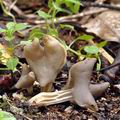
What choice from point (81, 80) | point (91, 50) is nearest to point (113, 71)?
point (91, 50)

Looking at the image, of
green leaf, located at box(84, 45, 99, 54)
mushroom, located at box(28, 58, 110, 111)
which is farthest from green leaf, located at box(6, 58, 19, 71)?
green leaf, located at box(84, 45, 99, 54)

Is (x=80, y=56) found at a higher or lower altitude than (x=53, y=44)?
lower

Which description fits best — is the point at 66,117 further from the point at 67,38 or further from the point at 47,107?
the point at 67,38

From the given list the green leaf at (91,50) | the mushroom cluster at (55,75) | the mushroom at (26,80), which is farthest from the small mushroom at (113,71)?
the mushroom at (26,80)

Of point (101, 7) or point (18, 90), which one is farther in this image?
point (101, 7)

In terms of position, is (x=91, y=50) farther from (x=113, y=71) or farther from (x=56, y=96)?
(x=56, y=96)

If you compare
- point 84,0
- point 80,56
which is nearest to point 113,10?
point 84,0

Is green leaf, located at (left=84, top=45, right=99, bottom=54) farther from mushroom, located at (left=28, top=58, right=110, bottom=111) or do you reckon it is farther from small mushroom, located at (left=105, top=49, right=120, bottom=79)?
mushroom, located at (left=28, top=58, right=110, bottom=111)
